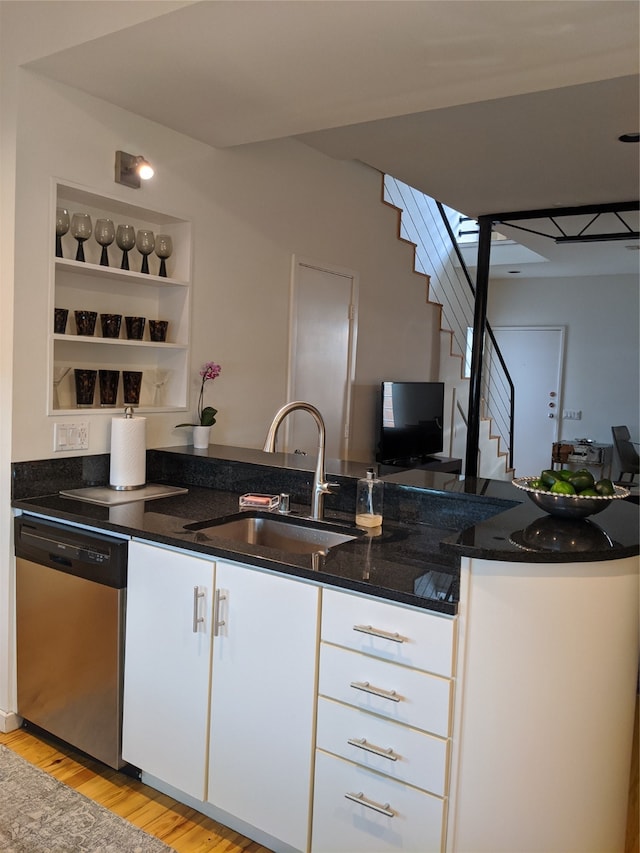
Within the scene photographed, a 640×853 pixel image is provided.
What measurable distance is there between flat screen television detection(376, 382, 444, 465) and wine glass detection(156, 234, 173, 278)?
7.10 feet

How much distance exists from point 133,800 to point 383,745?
100cm

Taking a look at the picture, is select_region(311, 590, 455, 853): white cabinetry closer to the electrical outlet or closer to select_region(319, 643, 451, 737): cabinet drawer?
select_region(319, 643, 451, 737): cabinet drawer

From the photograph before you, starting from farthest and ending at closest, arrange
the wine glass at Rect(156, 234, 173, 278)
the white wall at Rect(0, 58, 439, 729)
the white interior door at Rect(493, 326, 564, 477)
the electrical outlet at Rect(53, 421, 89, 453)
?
the white interior door at Rect(493, 326, 564, 477) → the wine glass at Rect(156, 234, 173, 278) → the electrical outlet at Rect(53, 421, 89, 453) → the white wall at Rect(0, 58, 439, 729)

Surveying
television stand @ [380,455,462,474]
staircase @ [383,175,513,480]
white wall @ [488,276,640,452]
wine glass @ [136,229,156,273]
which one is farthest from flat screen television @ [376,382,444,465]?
white wall @ [488,276,640,452]

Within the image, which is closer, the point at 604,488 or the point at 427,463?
the point at 604,488

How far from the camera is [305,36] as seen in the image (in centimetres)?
211

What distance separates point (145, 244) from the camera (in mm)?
3061

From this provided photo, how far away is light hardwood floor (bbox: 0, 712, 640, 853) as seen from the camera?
2.04 metres

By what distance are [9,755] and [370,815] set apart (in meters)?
1.42

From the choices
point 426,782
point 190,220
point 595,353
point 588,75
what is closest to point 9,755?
point 426,782

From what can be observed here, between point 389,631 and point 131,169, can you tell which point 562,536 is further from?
point 131,169

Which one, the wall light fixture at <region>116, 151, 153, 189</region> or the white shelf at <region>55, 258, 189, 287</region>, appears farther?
the wall light fixture at <region>116, 151, 153, 189</region>

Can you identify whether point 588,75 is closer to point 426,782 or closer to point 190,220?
point 190,220

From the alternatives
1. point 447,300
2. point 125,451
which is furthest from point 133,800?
point 447,300
